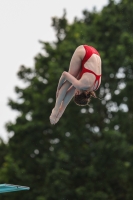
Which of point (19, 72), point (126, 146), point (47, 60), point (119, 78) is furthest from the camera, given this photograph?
point (19, 72)

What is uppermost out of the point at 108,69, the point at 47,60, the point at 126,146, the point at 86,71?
the point at 47,60

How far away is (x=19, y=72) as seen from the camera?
2184 cm

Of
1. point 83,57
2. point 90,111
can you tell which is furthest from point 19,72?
point 83,57

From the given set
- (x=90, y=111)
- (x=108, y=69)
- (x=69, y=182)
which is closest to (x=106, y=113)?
(x=90, y=111)

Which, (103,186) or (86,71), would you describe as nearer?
(86,71)

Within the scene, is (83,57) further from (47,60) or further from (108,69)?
(47,60)

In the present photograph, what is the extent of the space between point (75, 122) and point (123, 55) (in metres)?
3.10

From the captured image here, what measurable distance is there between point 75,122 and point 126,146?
2.14 m

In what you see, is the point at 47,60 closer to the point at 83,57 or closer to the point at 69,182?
the point at 69,182

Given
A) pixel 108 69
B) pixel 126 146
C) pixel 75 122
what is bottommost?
pixel 126 146

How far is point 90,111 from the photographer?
19125 millimetres

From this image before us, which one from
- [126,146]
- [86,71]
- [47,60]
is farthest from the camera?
[47,60]

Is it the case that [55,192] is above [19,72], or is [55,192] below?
below

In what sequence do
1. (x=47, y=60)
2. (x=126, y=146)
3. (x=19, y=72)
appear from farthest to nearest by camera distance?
(x=19, y=72) → (x=47, y=60) → (x=126, y=146)
